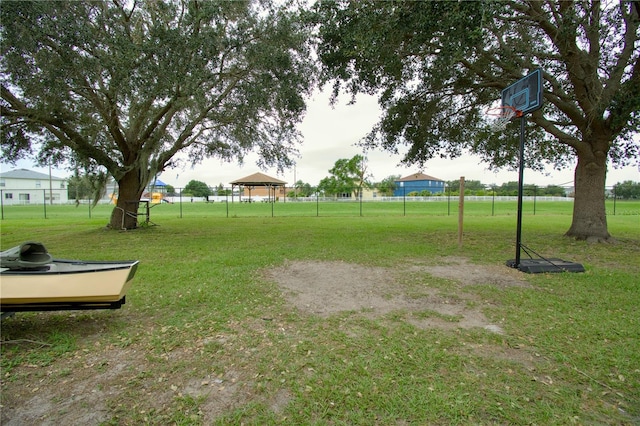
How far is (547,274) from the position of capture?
5.91 meters

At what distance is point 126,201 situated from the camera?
13078mm

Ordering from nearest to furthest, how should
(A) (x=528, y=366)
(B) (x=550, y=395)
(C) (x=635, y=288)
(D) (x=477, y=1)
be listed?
1. (B) (x=550, y=395)
2. (A) (x=528, y=366)
3. (C) (x=635, y=288)
4. (D) (x=477, y=1)

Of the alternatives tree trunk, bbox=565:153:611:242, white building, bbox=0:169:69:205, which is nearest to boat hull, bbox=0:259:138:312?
tree trunk, bbox=565:153:611:242

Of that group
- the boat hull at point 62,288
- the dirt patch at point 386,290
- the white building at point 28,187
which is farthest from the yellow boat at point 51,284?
the white building at point 28,187

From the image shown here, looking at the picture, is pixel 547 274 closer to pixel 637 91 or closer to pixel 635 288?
pixel 635 288

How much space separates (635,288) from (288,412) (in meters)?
5.78

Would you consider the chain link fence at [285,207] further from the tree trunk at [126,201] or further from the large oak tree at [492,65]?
the large oak tree at [492,65]

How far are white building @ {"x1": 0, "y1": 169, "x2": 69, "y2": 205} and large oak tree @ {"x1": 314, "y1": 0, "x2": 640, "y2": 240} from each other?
48.3 meters

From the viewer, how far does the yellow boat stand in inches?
121

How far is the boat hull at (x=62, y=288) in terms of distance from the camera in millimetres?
3070

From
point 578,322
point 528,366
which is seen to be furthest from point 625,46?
point 528,366

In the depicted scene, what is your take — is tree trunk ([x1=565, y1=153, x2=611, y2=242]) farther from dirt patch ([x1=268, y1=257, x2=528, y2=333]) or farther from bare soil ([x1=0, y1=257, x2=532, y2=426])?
bare soil ([x1=0, y1=257, x2=532, y2=426])

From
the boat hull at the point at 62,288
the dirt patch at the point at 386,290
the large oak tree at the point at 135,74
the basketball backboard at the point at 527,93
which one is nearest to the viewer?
the boat hull at the point at 62,288

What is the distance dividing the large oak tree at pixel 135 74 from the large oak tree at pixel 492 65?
1.83 meters
